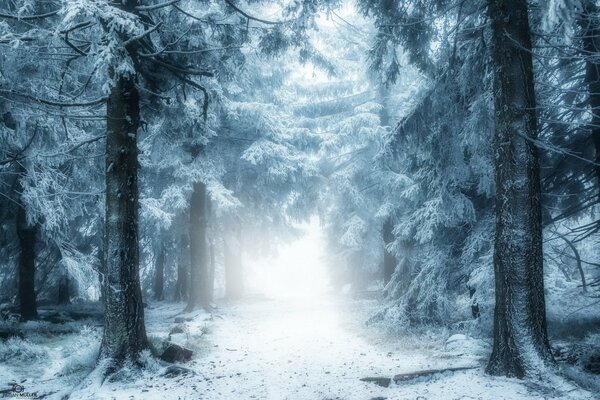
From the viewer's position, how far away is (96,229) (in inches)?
617

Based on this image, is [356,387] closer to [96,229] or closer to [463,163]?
[463,163]

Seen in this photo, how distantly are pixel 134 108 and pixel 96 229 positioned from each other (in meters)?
9.73

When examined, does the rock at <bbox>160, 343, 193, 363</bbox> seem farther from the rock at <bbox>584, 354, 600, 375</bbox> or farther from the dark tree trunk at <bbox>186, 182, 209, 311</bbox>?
the dark tree trunk at <bbox>186, 182, 209, 311</bbox>

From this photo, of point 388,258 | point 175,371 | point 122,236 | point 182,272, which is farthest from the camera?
point 182,272

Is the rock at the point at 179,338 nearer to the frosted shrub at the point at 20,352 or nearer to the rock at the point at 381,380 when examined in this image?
the frosted shrub at the point at 20,352

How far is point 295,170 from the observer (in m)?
16.7

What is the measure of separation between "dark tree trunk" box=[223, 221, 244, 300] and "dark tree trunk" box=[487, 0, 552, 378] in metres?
15.5

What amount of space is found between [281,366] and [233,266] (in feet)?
50.4

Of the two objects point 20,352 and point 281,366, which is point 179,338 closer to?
point 281,366

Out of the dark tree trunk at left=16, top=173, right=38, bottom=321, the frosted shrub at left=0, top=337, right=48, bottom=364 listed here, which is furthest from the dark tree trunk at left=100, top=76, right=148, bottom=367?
the dark tree trunk at left=16, top=173, right=38, bottom=321

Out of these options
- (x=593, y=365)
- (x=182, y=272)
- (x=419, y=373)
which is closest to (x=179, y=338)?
(x=419, y=373)

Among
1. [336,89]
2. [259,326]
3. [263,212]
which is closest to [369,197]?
[263,212]

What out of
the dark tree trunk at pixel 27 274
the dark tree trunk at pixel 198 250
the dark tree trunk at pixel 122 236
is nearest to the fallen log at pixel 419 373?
the dark tree trunk at pixel 122 236

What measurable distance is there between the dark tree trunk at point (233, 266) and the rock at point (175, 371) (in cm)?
1290
